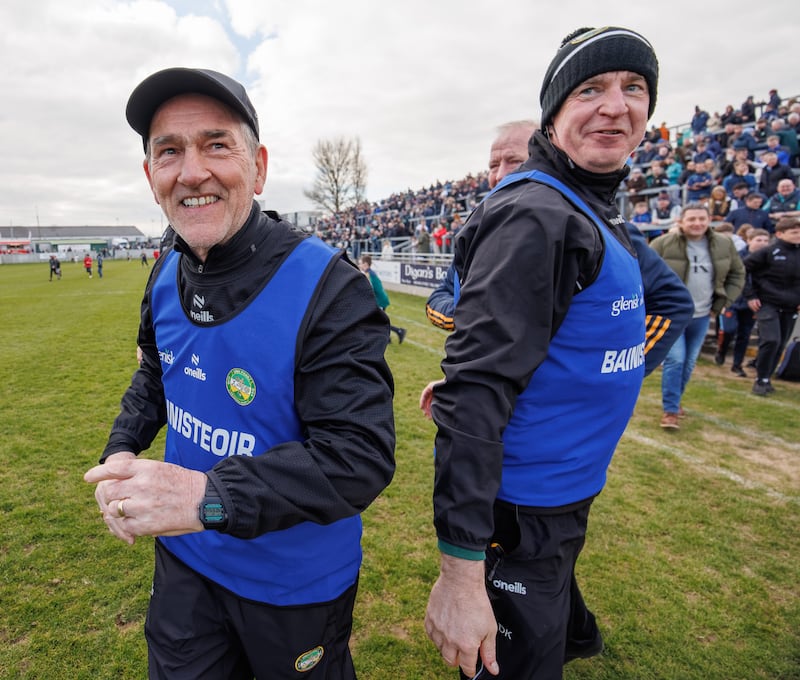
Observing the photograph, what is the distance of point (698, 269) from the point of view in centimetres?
563

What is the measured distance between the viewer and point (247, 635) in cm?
147

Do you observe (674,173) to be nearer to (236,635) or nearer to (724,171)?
(724,171)

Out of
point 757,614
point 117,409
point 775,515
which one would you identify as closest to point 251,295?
point 757,614

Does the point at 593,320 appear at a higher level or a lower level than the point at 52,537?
higher

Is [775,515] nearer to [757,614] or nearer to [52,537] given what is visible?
[757,614]

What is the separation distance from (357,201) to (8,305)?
104ft

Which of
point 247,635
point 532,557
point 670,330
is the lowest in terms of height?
point 247,635

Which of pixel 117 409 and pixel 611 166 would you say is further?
pixel 117 409

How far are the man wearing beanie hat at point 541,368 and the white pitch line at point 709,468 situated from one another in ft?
11.5

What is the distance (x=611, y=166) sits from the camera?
1.55m

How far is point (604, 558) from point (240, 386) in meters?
2.94

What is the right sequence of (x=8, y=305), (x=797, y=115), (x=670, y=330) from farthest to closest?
(x=8, y=305), (x=797, y=115), (x=670, y=330)

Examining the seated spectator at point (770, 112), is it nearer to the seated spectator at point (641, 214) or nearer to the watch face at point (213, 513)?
the seated spectator at point (641, 214)

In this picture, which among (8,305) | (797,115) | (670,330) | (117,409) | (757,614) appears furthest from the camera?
(8,305)
